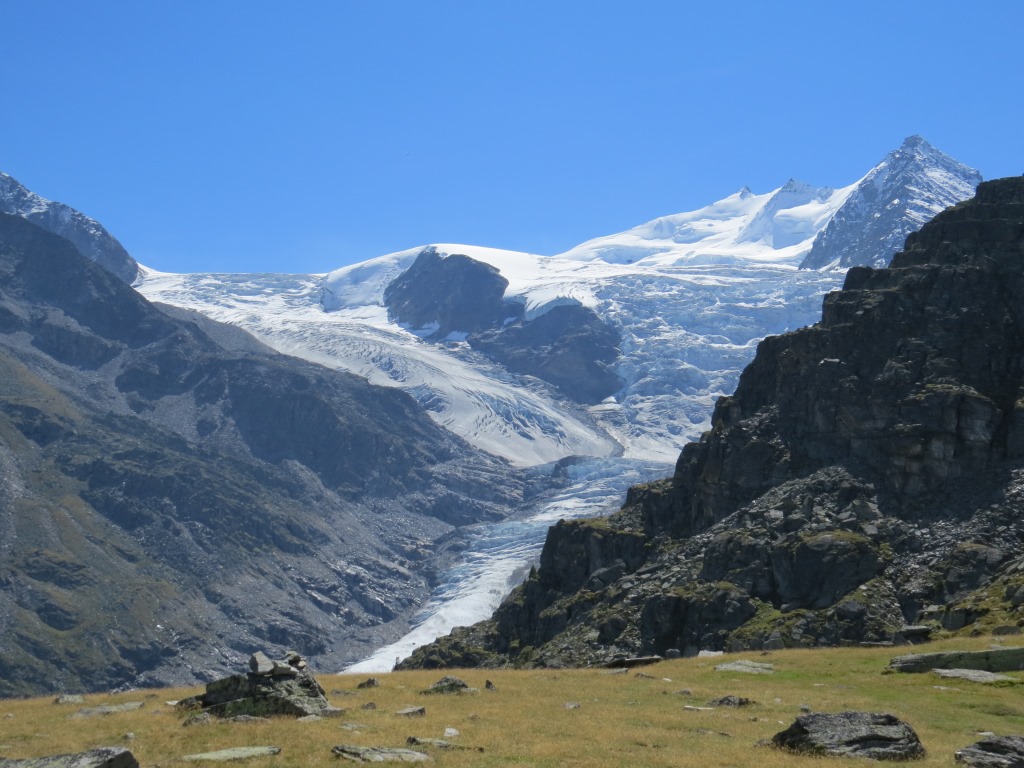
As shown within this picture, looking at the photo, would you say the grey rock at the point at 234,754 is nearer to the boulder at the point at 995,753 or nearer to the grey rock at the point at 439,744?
the grey rock at the point at 439,744

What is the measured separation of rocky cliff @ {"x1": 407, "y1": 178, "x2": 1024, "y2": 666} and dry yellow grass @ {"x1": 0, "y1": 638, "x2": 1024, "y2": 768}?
76.9 feet

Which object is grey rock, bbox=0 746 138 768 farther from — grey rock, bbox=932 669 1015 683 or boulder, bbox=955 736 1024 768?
grey rock, bbox=932 669 1015 683

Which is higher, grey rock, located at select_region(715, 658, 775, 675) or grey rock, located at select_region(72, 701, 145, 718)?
grey rock, located at select_region(72, 701, 145, 718)

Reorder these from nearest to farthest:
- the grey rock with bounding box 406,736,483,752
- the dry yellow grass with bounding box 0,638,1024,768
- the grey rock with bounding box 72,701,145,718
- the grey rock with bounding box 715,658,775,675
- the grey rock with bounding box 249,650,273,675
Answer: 1. the dry yellow grass with bounding box 0,638,1024,768
2. the grey rock with bounding box 406,736,483,752
3. the grey rock with bounding box 249,650,273,675
4. the grey rock with bounding box 72,701,145,718
5. the grey rock with bounding box 715,658,775,675

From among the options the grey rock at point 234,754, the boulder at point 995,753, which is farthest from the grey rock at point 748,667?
the grey rock at point 234,754

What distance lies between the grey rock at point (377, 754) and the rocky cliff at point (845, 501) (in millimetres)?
48902

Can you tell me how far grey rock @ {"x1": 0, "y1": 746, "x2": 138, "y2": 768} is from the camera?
30547 millimetres

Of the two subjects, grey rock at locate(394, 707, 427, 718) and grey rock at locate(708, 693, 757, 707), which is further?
grey rock at locate(708, 693, 757, 707)

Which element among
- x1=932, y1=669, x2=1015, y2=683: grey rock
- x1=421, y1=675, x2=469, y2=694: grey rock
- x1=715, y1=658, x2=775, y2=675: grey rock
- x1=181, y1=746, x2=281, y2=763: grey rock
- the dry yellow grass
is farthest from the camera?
x1=715, y1=658, x2=775, y2=675: grey rock

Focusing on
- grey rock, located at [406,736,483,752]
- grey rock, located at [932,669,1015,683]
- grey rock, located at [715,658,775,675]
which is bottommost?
grey rock, located at [715,658,775,675]

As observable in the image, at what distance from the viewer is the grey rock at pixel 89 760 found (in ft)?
100

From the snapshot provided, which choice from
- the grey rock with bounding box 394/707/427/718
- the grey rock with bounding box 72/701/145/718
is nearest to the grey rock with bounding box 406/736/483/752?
the grey rock with bounding box 394/707/427/718

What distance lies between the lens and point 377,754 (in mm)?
33406

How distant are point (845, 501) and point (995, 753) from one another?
67841mm
